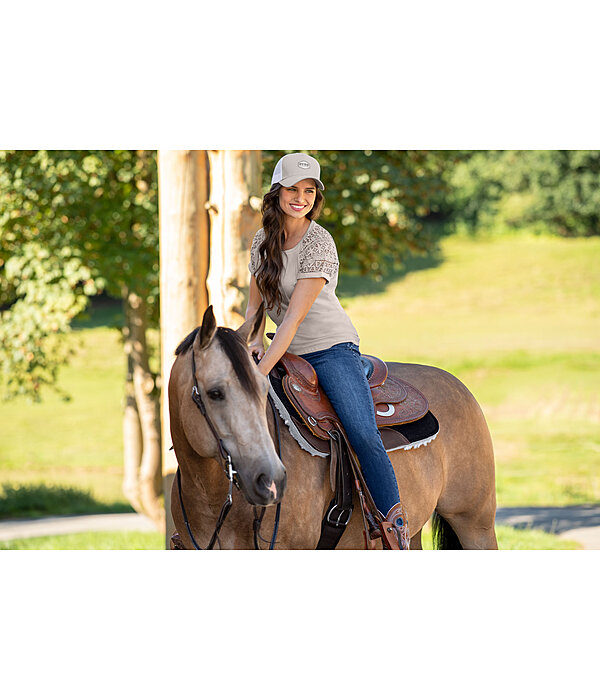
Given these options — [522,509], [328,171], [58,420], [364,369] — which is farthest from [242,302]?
[58,420]

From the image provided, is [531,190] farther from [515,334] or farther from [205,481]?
[205,481]

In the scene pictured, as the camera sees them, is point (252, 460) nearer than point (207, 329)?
Yes

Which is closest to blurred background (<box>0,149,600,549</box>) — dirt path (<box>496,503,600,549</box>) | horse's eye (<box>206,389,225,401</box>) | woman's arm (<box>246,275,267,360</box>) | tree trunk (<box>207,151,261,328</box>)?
tree trunk (<box>207,151,261,328</box>)

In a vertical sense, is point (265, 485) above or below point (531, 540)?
above

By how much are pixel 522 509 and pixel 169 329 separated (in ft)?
23.5

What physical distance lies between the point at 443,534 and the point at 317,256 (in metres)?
1.97

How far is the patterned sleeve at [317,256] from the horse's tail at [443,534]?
1755 millimetres

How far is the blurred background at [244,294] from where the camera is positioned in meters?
5.27

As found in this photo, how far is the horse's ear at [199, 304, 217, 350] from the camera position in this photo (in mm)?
2838

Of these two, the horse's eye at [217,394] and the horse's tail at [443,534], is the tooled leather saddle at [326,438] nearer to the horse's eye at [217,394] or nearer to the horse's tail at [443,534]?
the horse's eye at [217,394]

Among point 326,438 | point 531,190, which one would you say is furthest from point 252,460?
point 531,190

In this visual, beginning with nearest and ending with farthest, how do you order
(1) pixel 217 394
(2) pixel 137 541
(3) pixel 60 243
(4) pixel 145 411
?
(1) pixel 217 394 < (2) pixel 137 541 < (3) pixel 60 243 < (4) pixel 145 411

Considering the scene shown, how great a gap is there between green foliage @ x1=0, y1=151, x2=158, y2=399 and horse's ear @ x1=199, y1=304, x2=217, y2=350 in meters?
4.89

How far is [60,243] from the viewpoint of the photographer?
788 cm
